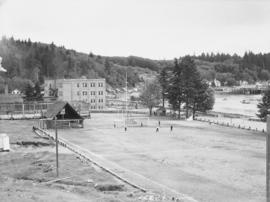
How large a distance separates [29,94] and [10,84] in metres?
57.8

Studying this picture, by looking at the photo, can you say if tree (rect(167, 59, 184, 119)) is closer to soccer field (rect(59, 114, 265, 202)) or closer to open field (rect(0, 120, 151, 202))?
soccer field (rect(59, 114, 265, 202))

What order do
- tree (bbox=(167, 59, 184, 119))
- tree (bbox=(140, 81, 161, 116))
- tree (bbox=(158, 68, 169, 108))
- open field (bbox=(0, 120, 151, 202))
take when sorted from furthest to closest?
tree (bbox=(140, 81, 161, 116)) < tree (bbox=(158, 68, 169, 108)) < tree (bbox=(167, 59, 184, 119)) < open field (bbox=(0, 120, 151, 202))

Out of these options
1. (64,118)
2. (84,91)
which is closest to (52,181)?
(64,118)

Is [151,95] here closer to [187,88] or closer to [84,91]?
[187,88]

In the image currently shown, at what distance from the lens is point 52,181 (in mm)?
23375

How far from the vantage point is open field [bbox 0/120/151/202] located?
1869 cm

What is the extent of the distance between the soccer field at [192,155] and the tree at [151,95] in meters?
29.2

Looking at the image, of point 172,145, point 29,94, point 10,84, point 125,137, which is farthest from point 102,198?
point 10,84

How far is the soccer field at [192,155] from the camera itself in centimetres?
2394

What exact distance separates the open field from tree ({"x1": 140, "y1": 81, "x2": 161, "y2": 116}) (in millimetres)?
53241

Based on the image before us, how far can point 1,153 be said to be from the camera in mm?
34719

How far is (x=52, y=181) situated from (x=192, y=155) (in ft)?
49.7

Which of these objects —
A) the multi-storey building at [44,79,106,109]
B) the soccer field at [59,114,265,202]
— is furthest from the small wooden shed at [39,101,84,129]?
the multi-storey building at [44,79,106,109]

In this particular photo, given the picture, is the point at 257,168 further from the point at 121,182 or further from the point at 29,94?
the point at 29,94
